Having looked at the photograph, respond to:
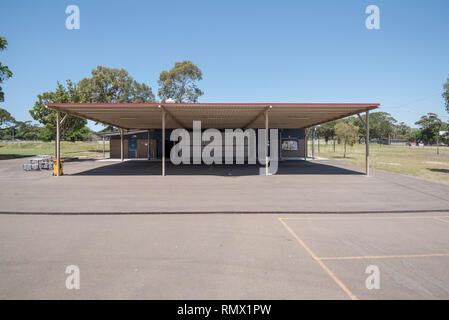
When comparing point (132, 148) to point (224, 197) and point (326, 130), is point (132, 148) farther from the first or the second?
point (326, 130)

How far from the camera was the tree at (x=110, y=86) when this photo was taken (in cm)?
4372

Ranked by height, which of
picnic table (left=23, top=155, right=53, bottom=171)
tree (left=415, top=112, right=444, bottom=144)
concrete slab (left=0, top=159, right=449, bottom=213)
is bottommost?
concrete slab (left=0, top=159, right=449, bottom=213)

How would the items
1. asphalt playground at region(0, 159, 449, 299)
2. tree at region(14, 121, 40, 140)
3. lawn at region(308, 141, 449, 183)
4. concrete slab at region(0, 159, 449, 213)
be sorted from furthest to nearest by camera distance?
tree at region(14, 121, 40, 140), lawn at region(308, 141, 449, 183), concrete slab at region(0, 159, 449, 213), asphalt playground at region(0, 159, 449, 299)

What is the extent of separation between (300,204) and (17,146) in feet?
230

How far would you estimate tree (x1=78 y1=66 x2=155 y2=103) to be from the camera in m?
43.7

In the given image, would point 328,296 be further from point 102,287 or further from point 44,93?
point 44,93

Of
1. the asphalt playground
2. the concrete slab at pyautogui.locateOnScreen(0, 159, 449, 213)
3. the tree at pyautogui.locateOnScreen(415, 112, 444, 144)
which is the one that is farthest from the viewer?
the tree at pyautogui.locateOnScreen(415, 112, 444, 144)

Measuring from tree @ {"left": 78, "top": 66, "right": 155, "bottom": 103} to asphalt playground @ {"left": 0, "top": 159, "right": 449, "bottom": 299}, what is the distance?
38.9m

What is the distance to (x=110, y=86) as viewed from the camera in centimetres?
4541

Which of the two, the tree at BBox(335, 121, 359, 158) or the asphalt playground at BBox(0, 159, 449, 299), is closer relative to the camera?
the asphalt playground at BBox(0, 159, 449, 299)

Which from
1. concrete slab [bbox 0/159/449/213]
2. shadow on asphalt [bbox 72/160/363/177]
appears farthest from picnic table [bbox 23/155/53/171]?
concrete slab [bbox 0/159/449/213]

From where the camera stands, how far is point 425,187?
39.3 ft
